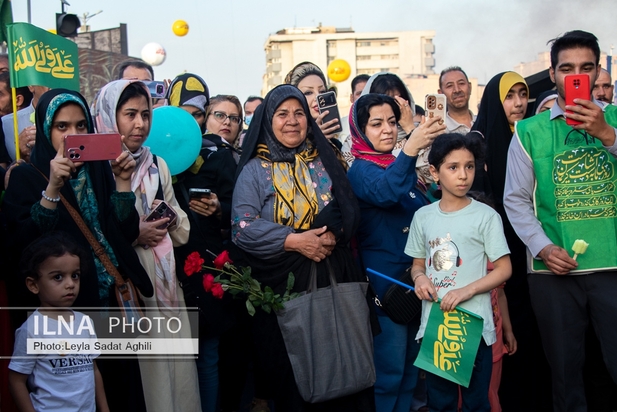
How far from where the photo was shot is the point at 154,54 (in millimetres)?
16359

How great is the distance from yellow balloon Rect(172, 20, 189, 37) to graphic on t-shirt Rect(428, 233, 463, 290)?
59.7 feet


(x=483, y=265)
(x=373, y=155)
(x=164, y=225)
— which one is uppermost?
(x=373, y=155)

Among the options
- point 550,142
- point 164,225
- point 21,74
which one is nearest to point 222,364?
point 164,225

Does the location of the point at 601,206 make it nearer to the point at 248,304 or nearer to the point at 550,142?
the point at 550,142

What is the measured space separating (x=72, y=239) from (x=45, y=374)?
2.21 ft

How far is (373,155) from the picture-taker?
4633mm

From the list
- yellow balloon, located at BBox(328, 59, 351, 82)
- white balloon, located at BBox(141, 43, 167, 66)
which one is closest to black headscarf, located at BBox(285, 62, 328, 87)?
yellow balloon, located at BBox(328, 59, 351, 82)

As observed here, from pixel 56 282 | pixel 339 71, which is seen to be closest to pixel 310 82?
pixel 56 282

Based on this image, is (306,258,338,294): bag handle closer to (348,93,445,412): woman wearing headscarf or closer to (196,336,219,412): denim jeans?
(348,93,445,412): woman wearing headscarf

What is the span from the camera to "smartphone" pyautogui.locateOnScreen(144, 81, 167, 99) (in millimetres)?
5736

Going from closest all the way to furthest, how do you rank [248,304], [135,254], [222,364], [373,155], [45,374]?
[45,374] → [135,254] → [248,304] → [373,155] → [222,364]

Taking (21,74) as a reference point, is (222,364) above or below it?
below

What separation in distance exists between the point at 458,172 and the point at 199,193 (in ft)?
5.54

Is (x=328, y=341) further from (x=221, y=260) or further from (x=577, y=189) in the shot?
(x=577, y=189)
